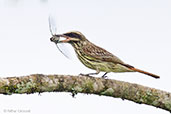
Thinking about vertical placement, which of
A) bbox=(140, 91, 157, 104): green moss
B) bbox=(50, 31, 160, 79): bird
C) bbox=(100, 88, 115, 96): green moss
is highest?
bbox=(50, 31, 160, 79): bird

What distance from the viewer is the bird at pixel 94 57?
4641mm

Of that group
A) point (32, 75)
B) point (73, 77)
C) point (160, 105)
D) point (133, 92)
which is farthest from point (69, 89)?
point (160, 105)

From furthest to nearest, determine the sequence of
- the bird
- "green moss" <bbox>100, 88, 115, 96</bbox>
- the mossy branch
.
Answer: the bird → "green moss" <bbox>100, 88, 115, 96</bbox> → the mossy branch

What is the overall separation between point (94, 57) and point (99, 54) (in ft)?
0.32

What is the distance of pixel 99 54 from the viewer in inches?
191

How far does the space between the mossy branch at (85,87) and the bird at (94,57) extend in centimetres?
28

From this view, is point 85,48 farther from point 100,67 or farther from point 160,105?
point 160,105

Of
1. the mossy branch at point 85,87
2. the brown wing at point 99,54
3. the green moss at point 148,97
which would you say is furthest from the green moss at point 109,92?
the brown wing at point 99,54

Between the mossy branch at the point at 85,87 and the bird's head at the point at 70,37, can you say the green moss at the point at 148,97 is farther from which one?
the bird's head at the point at 70,37

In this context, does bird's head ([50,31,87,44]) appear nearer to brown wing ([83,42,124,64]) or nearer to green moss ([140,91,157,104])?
brown wing ([83,42,124,64])

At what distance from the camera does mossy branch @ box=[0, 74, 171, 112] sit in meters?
3.83

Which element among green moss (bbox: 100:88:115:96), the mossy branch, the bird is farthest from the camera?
the bird

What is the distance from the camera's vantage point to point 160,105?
438cm

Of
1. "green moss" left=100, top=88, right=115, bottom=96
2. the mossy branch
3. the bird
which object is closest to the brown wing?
the bird
